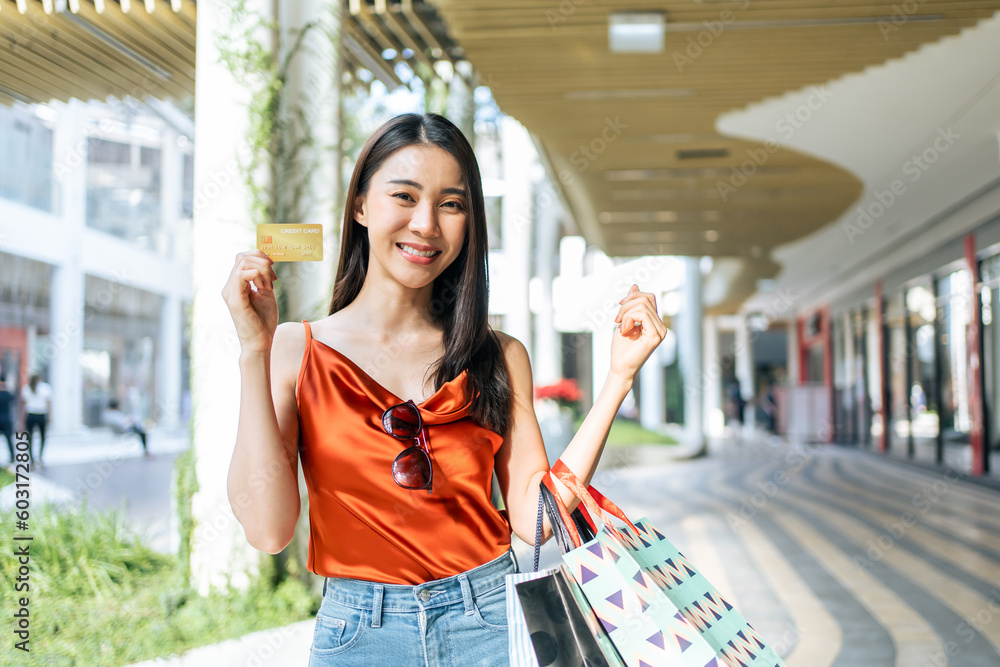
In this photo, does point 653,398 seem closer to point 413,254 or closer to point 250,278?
point 413,254

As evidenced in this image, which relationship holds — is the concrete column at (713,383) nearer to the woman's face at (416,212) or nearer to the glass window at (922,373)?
the glass window at (922,373)

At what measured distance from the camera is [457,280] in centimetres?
125

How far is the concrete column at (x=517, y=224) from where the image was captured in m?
10.7

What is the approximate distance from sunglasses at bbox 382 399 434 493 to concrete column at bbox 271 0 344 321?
2534mm

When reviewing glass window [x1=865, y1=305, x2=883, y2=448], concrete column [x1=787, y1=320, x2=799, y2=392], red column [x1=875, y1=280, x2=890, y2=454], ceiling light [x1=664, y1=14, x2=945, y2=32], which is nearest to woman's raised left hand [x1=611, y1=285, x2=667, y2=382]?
ceiling light [x1=664, y1=14, x2=945, y2=32]

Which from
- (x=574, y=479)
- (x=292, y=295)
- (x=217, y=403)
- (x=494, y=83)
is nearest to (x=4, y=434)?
(x=217, y=403)

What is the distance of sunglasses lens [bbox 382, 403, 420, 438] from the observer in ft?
3.49

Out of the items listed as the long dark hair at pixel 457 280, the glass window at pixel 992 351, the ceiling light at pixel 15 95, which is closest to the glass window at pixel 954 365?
the glass window at pixel 992 351

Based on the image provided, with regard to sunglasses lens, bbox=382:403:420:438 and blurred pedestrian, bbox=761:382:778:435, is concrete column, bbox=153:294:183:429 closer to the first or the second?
sunglasses lens, bbox=382:403:420:438

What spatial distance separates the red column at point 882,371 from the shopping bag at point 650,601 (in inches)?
539

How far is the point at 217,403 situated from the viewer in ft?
11.0

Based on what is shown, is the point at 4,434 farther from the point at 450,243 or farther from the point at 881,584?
the point at 881,584

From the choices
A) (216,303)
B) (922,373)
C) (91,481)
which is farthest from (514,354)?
(922,373)

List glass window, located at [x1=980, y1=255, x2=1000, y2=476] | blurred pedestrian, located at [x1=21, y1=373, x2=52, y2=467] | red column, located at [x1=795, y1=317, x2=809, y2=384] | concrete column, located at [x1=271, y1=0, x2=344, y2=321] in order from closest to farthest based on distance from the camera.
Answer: blurred pedestrian, located at [x1=21, y1=373, x2=52, y2=467] → concrete column, located at [x1=271, y1=0, x2=344, y2=321] → glass window, located at [x1=980, y1=255, x2=1000, y2=476] → red column, located at [x1=795, y1=317, x2=809, y2=384]
